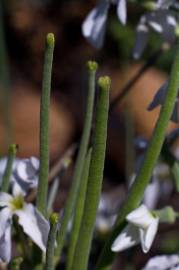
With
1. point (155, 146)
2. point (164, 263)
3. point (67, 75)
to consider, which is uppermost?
point (67, 75)

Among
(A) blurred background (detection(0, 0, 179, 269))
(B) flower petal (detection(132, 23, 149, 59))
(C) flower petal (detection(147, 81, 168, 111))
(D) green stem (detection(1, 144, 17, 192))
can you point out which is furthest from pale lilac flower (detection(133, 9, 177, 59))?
(A) blurred background (detection(0, 0, 179, 269))

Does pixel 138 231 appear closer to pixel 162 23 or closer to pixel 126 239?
pixel 126 239

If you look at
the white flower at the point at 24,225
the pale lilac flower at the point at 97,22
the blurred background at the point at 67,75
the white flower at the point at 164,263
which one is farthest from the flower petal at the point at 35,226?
the blurred background at the point at 67,75

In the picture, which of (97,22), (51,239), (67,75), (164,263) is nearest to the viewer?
(51,239)

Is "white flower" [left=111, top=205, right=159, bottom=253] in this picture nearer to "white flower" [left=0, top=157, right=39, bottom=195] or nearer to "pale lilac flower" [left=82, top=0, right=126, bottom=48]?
"white flower" [left=0, top=157, right=39, bottom=195]

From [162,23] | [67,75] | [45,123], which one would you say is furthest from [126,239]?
[67,75]

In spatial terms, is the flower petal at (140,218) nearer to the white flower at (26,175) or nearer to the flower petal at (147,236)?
the flower petal at (147,236)
